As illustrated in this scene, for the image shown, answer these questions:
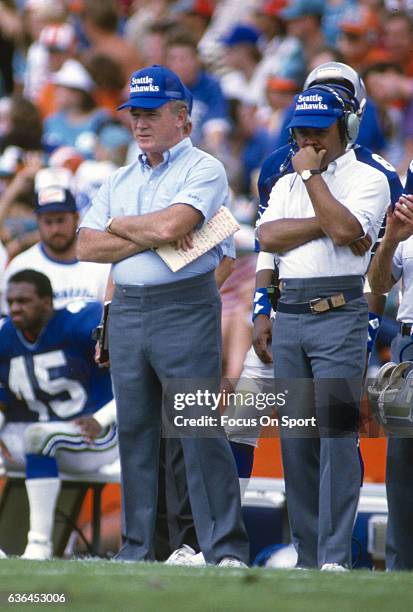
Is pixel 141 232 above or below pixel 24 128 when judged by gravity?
below

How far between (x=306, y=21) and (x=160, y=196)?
6.25m

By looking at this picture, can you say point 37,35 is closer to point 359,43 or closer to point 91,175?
point 91,175

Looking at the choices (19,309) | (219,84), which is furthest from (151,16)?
(19,309)

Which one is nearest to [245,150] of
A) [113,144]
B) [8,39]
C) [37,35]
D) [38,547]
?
[113,144]

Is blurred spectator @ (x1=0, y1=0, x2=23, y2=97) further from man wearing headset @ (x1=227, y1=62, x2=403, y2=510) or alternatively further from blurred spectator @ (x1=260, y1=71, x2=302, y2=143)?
man wearing headset @ (x1=227, y1=62, x2=403, y2=510)

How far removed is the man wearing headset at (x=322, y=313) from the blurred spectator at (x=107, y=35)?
7461 mm

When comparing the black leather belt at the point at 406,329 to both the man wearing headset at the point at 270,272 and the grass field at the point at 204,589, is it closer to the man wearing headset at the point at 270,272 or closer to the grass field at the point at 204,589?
the man wearing headset at the point at 270,272

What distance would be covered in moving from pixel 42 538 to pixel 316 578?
2.96 m

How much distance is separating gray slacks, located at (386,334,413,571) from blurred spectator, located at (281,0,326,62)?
629cm

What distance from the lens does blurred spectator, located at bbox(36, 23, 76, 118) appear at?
14.1 m

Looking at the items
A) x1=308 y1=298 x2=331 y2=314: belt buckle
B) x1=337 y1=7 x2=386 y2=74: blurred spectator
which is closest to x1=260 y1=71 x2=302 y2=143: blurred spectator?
x1=337 y1=7 x2=386 y2=74: blurred spectator

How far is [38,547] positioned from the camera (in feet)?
26.3

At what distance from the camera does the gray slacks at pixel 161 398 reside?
21.3ft

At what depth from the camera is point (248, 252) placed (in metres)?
10.7
